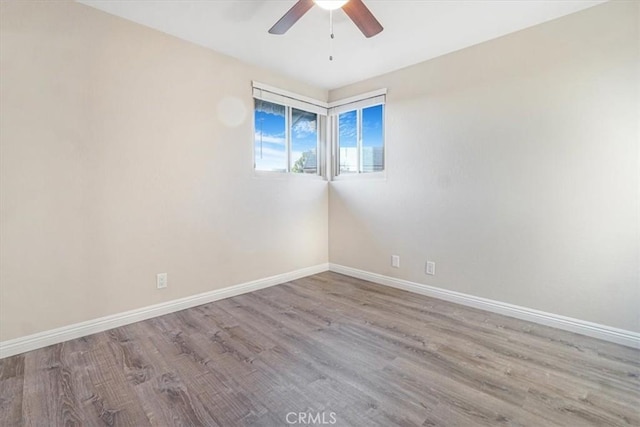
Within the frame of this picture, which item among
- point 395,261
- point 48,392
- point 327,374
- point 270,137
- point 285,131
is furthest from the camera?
point 285,131

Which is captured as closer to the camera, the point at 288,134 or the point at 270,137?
the point at 270,137

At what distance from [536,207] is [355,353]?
75.8 inches

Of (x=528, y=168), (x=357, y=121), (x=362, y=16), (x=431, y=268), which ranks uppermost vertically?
(x=362, y=16)

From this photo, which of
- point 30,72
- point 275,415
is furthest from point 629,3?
point 30,72

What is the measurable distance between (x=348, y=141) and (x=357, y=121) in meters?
0.28

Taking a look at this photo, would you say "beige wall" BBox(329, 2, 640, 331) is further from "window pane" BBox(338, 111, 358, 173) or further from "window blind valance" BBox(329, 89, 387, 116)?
"window pane" BBox(338, 111, 358, 173)

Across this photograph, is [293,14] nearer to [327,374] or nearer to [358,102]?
[358,102]

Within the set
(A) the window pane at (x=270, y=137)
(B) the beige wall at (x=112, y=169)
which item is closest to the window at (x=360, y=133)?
(A) the window pane at (x=270, y=137)

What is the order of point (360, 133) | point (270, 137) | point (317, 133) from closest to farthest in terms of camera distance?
1. point (270, 137)
2. point (360, 133)
3. point (317, 133)

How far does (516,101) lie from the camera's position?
8.67 ft

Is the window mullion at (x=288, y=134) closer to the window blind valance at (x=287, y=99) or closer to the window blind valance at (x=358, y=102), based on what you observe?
the window blind valance at (x=287, y=99)


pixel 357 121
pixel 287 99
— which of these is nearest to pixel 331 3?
pixel 287 99

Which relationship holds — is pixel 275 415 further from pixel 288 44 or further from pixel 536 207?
pixel 288 44

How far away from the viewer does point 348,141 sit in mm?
4098
